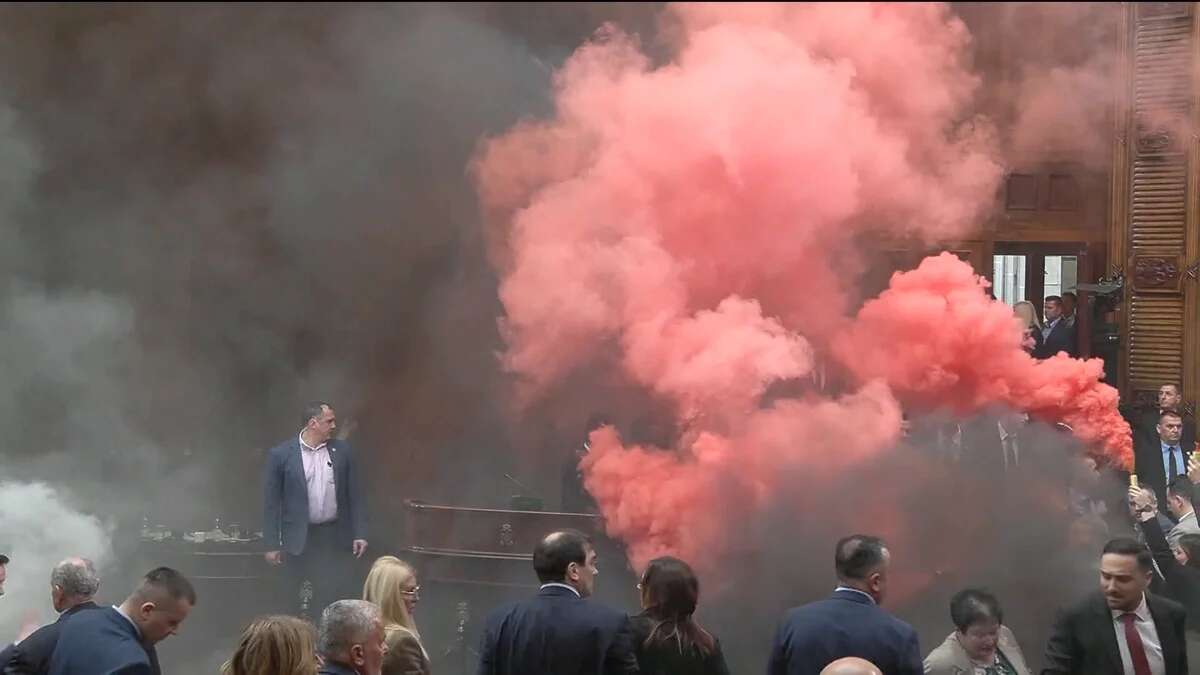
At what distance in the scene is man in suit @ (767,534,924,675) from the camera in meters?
4.50

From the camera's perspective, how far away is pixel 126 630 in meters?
4.46

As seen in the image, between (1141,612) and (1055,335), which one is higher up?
(1055,335)

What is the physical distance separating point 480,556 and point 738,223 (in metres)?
2.85

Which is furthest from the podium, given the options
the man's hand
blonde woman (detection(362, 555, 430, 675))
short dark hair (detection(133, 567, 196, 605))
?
short dark hair (detection(133, 567, 196, 605))

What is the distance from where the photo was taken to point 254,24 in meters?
9.14

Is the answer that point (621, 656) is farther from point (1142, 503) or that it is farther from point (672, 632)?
point (1142, 503)

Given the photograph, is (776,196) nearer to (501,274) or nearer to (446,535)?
(501,274)

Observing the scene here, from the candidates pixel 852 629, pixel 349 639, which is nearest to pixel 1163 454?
pixel 852 629

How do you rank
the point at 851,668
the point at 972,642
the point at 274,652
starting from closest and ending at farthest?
the point at 851,668 < the point at 274,652 < the point at 972,642

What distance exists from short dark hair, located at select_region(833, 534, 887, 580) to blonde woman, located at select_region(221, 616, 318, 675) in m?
1.90

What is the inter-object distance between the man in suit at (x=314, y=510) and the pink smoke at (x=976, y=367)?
140 inches

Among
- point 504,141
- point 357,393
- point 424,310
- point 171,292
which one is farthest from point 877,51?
point 171,292

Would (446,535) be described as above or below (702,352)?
below

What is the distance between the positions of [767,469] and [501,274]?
9.23ft
